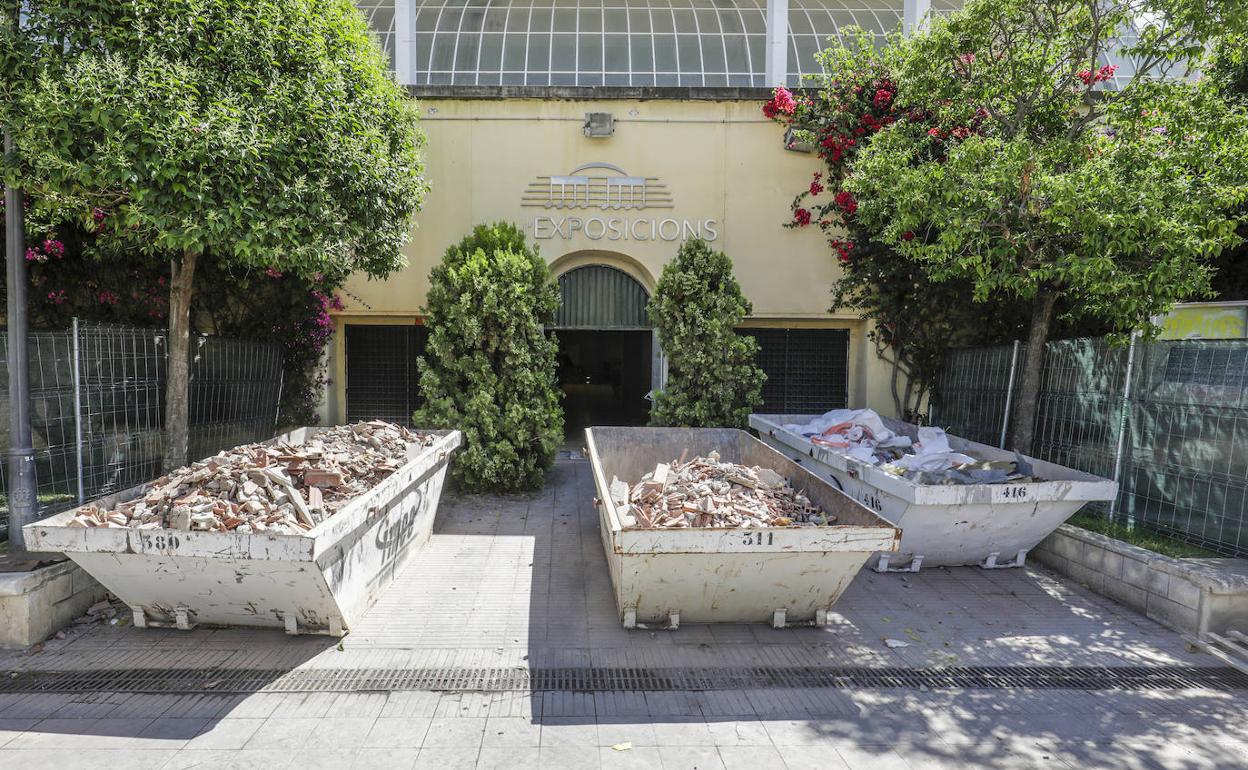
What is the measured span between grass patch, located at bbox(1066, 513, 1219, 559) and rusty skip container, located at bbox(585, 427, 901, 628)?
282cm

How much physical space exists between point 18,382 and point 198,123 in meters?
2.38

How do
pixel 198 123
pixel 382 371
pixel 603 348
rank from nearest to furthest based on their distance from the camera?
pixel 198 123, pixel 382 371, pixel 603 348

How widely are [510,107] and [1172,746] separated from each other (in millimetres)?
10066

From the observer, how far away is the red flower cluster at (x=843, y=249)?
945 cm

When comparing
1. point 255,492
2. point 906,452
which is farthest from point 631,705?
point 906,452

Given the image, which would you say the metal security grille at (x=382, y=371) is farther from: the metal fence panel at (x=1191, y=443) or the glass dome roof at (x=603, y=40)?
the metal fence panel at (x=1191, y=443)

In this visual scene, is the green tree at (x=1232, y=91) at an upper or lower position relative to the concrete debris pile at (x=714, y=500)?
upper

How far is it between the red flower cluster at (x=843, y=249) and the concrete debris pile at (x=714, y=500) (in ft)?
13.8

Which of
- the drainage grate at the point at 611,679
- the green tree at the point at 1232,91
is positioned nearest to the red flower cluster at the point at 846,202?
the green tree at the point at 1232,91

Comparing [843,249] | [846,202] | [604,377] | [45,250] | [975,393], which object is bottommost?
[604,377]

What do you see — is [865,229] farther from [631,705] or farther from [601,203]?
[631,705]

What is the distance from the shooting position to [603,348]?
22.3 m

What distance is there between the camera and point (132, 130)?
4.83 metres

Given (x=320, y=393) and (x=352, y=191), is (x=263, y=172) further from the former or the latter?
(x=320, y=393)
